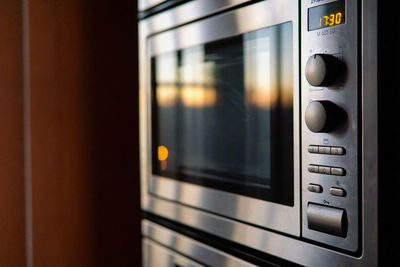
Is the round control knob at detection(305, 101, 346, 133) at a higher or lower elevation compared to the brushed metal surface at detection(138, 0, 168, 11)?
lower

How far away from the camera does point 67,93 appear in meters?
0.75

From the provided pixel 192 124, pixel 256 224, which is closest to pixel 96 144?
pixel 192 124

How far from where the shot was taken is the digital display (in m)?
0.57

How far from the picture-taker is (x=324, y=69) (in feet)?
1.88

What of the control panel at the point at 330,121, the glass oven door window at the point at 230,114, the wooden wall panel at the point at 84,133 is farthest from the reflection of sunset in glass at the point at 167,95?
the control panel at the point at 330,121

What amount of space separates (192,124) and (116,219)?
0.24 m

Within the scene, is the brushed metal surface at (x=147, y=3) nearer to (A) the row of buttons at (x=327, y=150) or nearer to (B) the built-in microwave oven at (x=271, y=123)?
(B) the built-in microwave oven at (x=271, y=123)

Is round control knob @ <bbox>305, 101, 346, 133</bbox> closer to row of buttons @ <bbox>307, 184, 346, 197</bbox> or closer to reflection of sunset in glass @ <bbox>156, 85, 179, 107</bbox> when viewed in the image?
row of buttons @ <bbox>307, 184, 346, 197</bbox>

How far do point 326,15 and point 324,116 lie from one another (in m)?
0.14

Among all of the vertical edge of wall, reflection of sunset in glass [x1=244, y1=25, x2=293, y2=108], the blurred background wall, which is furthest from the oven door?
the vertical edge of wall

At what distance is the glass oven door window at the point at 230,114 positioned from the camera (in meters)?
0.66

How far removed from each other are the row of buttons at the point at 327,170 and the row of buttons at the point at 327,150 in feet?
0.07

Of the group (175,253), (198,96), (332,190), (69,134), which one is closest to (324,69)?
(332,190)
